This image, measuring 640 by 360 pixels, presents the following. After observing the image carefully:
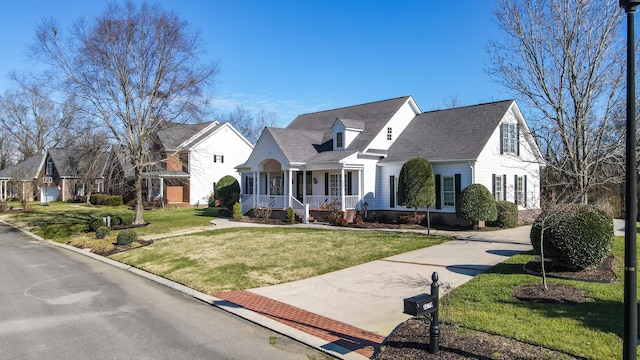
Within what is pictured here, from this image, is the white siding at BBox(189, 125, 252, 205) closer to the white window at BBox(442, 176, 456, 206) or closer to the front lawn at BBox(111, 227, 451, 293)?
the front lawn at BBox(111, 227, 451, 293)

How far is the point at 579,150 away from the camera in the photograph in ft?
43.4

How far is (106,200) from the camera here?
4212cm

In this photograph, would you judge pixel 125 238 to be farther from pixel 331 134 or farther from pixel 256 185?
pixel 331 134

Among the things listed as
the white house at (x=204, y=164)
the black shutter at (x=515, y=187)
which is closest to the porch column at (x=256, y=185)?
the white house at (x=204, y=164)

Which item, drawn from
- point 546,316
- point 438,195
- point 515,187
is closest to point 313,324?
point 546,316

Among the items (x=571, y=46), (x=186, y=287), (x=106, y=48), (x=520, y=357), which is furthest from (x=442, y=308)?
(x=106, y=48)

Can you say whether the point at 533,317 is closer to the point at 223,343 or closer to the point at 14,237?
the point at 223,343

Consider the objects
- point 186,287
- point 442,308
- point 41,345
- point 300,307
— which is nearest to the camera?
point 41,345

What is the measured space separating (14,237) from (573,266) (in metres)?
26.9

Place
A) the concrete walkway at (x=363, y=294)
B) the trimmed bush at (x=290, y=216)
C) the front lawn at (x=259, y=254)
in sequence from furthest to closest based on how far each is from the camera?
the trimmed bush at (x=290, y=216)
the front lawn at (x=259, y=254)
the concrete walkway at (x=363, y=294)

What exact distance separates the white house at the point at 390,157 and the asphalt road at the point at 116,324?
15292 mm

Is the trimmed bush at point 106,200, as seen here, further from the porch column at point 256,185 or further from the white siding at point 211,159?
the porch column at point 256,185

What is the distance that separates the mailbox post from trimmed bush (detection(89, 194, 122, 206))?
41529 millimetres

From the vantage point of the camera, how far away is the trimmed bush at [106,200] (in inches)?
1638
